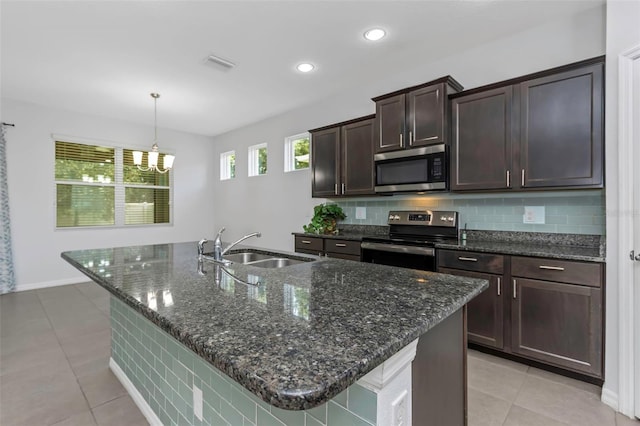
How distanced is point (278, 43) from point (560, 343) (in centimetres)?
334

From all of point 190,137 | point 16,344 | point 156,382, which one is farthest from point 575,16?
point 190,137

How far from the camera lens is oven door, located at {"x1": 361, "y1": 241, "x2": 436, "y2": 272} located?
2721mm

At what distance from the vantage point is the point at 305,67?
3500 mm

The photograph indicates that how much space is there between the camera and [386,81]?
3.77m

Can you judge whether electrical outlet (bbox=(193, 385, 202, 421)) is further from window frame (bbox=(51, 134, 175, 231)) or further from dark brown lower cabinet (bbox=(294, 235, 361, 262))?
window frame (bbox=(51, 134, 175, 231))

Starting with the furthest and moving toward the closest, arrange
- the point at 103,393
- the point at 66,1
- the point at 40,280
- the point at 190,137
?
1. the point at 190,137
2. the point at 40,280
3. the point at 66,1
4. the point at 103,393

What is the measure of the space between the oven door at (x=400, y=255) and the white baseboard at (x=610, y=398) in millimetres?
1250

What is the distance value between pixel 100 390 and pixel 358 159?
3.01m

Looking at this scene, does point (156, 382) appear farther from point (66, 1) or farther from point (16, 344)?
point (66, 1)

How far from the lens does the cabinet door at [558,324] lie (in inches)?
79.5

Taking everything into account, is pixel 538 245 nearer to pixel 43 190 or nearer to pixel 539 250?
pixel 539 250

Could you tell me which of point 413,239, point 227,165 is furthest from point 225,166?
point 413,239

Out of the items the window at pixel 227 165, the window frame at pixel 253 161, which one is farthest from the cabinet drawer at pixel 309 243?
the window at pixel 227 165

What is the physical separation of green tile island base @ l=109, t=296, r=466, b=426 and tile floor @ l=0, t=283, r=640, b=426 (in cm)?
18
